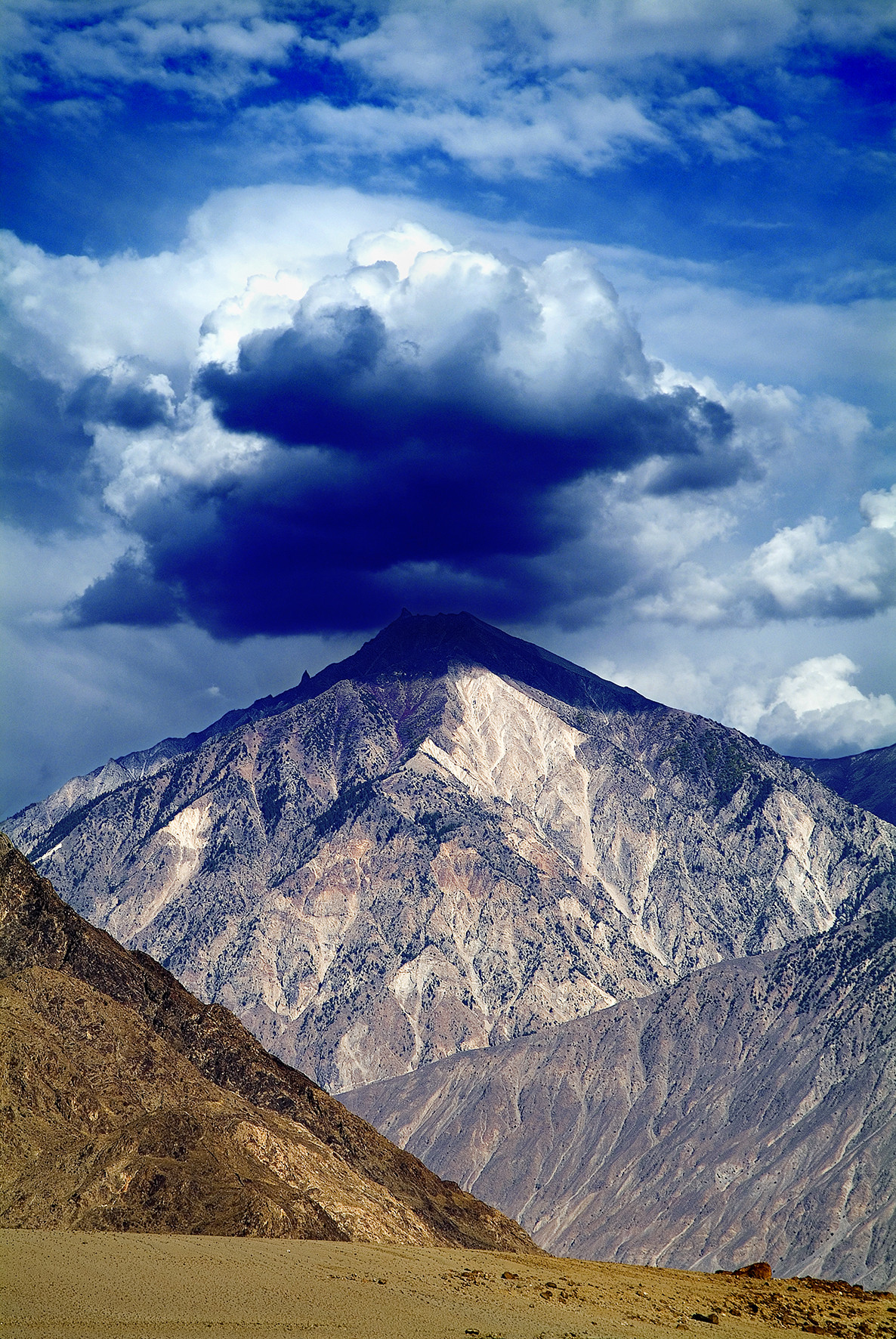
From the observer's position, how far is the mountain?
86.2 meters

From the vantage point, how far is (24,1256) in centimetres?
6406

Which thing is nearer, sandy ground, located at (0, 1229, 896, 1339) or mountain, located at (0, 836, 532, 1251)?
sandy ground, located at (0, 1229, 896, 1339)

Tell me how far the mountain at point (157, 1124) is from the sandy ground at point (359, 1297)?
14.8 metres

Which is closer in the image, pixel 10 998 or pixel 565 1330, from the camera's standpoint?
pixel 565 1330

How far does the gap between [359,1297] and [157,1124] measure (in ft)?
123

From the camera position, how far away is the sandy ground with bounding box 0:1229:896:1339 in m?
55.4

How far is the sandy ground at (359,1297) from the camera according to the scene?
55375mm

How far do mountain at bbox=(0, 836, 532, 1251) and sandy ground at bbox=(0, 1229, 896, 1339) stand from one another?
14801 mm

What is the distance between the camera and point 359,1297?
6116cm

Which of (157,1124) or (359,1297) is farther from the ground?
(157,1124)

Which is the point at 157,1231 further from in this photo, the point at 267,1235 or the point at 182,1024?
the point at 182,1024

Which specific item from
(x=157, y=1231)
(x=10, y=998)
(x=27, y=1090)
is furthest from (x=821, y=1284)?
(x=10, y=998)

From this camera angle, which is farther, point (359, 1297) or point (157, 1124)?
point (157, 1124)

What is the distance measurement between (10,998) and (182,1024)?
989 inches
